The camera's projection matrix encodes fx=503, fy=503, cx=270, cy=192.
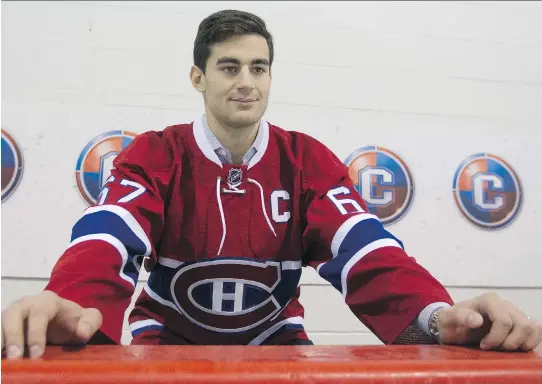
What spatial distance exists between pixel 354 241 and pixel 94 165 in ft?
4.16

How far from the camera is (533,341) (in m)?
0.49

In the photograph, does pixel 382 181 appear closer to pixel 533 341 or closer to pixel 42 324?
pixel 533 341

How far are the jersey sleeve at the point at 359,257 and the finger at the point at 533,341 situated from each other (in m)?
0.15

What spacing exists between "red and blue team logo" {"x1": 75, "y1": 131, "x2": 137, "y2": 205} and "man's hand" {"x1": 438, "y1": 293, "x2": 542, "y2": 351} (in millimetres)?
1439

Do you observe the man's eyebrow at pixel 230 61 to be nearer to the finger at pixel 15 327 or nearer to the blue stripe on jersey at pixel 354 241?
the blue stripe on jersey at pixel 354 241

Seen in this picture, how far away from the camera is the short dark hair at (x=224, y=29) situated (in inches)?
36.9

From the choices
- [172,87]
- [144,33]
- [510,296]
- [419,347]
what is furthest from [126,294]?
[510,296]

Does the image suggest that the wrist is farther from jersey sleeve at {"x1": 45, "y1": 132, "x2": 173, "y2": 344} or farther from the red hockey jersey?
jersey sleeve at {"x1": 45, "y1": 132, "x2": 173, "y2": 344}

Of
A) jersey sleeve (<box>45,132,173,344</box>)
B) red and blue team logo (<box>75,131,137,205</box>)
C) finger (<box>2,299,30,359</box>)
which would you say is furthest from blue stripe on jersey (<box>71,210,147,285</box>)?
red and blue team logo (<box>75,131,137,205</box>)

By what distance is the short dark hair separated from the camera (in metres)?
0.94

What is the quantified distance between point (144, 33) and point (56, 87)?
37 centimetres

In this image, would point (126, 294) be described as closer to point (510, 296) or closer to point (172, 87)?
point (172, 87)

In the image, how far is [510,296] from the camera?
6.35ft

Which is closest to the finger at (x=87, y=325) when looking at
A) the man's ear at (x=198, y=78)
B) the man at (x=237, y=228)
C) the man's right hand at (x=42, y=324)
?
the man's right hand at (x=42, y=324)
